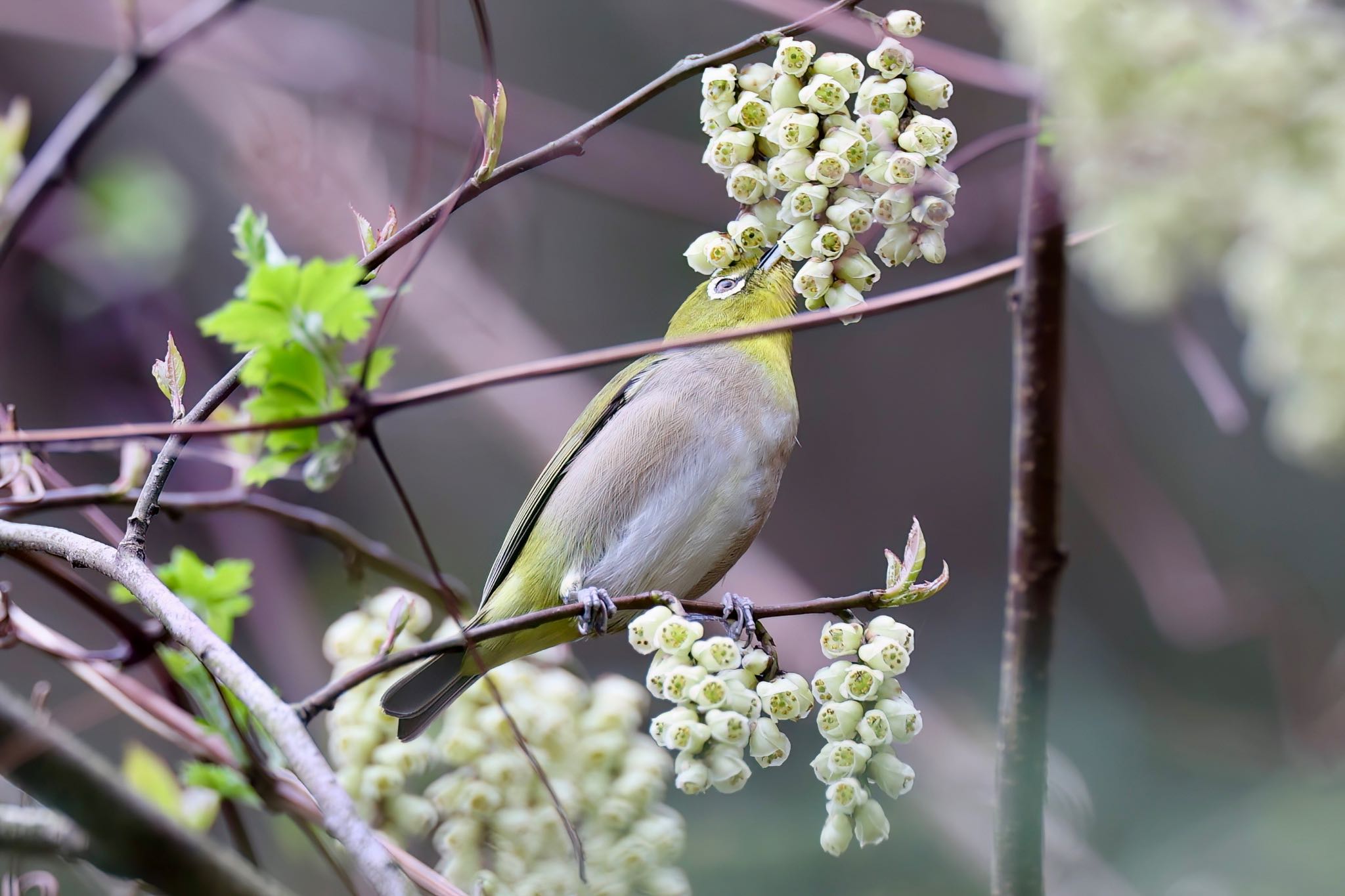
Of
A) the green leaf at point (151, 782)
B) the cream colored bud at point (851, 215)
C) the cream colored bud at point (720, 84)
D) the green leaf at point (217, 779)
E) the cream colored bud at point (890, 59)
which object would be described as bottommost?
the green leaf at point (217, 779)

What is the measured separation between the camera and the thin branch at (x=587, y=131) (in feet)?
1.97

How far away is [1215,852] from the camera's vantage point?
4.50 ft

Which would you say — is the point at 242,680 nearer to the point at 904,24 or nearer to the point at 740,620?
the point at 740,620

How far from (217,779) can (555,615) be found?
16.8 inches

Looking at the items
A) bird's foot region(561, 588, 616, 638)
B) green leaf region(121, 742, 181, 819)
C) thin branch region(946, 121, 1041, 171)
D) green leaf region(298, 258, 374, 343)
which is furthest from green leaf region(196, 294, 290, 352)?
green leaf region(121, 742, 181, 819)

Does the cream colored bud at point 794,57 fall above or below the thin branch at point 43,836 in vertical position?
above

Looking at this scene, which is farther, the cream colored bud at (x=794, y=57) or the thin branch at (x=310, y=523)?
the thin branch at (x=310, y=523)

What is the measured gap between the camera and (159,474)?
0.66 metres

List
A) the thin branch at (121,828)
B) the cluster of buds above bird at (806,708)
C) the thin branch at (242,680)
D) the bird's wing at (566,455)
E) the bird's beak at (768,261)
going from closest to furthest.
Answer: the thin branch at (242,680), the cluster of buds above bird at (806,708), the thin branch at (121,828), the bird's beak at (768,261), the bird's wing at (566,455)

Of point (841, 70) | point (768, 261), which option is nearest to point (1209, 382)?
point (768, 261)

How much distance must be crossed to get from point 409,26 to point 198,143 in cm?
56

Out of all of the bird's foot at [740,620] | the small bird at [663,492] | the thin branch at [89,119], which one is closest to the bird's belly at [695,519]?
the small bird at [663,492]

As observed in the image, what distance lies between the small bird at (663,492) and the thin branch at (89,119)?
1.41ft

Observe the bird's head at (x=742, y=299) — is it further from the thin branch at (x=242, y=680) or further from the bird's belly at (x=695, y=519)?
the thin branch at (x=242, y=680)
